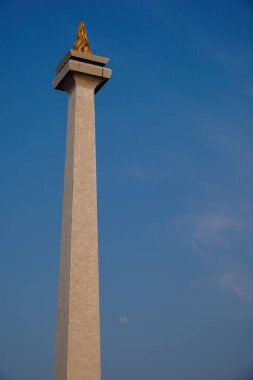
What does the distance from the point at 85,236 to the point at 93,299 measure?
1936 mm

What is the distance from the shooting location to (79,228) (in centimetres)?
1936

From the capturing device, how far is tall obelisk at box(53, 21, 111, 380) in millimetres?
18078

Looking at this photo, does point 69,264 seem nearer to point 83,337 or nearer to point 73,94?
point 83,337

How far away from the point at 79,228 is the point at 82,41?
7119 millimetres

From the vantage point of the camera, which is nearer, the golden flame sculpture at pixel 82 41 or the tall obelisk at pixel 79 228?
the tall obelisk at pixel 79 228

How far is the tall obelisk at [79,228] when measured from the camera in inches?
712

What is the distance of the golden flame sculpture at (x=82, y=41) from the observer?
72.6ft

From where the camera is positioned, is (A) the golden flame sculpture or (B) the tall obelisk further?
(A) the golden flame sculpture

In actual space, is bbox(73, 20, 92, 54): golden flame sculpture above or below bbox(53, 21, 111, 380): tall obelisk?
above

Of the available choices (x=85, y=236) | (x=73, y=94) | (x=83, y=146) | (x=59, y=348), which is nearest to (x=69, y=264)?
(x=85, y=236)

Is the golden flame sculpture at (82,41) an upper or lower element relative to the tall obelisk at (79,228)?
upper

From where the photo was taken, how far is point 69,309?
1819cm

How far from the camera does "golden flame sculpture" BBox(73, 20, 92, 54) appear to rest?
72.6 ft

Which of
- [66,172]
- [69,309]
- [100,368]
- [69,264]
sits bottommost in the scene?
[100,368]
